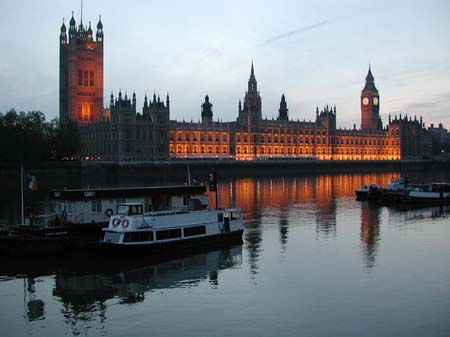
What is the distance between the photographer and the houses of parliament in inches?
5064

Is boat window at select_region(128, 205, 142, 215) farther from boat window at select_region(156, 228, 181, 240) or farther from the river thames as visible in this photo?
the river thames

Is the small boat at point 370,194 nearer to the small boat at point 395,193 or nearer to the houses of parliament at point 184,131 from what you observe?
the small boat at point 395,193

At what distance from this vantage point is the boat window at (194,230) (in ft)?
107

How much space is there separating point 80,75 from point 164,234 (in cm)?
14298

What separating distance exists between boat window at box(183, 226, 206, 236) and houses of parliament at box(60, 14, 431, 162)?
304 ft

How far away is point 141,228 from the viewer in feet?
100

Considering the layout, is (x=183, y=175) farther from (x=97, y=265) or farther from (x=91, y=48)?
(x=97, y=265)

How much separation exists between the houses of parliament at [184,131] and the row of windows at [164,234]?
92955 mm

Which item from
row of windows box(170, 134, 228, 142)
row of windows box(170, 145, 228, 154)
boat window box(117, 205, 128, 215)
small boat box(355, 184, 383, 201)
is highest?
row of windows box(170, 134, 228, 142)

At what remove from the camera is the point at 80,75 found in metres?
166

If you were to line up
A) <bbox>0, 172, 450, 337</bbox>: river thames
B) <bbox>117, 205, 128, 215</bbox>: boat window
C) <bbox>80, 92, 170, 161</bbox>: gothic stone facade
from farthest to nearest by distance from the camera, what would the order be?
<bbox>80, 92, 170, 161</bbox>: gothic stone facade
<bbox>117, 205, 128, 215</bbox>: boat window
<bbox>0, 172, 450, 337</bbox>: river thames

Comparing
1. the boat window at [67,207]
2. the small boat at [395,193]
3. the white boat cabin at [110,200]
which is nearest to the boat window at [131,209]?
the white boat cabin at [110,200]

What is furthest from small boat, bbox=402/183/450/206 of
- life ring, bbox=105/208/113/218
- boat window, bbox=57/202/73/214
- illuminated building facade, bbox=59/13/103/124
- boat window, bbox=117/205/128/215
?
illuminated building facade, bbox=59/13/103/124

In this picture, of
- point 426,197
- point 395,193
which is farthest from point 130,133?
point 426,197
